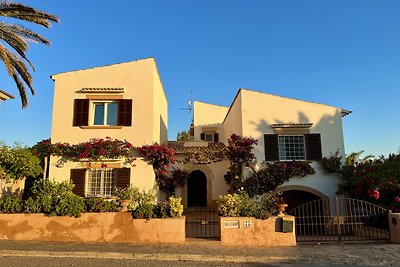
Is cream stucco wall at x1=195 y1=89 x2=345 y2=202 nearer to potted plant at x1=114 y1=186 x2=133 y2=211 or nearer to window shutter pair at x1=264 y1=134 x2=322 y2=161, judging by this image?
window shutter pair at x1=264 y1=134 x2=322 y2=161

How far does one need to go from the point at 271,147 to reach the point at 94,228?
29.0ft

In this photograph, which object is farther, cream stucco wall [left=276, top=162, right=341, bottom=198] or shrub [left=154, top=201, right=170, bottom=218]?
cream stucco wall [left=276, top=162, right=341, bottom=198]

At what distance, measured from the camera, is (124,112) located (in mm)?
14922

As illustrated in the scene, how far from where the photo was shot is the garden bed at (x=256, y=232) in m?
10.9

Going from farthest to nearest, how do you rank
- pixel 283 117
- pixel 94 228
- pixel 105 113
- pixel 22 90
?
pixel 283 117 < pixel 105 113 < pixel 22 90 < pixel 94 228

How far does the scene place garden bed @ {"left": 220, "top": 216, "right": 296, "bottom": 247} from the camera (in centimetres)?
1088

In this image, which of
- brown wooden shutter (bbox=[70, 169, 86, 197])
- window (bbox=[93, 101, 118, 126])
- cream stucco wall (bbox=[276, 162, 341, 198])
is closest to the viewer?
brown wooden shutter (bbox=[70, 169, 86, 197])

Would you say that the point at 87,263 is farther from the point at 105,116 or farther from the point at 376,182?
the point at 376,182

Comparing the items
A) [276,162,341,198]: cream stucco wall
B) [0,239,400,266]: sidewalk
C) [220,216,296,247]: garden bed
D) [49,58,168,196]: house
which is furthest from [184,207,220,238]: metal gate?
[276,162,341,198]: cream stucco wall

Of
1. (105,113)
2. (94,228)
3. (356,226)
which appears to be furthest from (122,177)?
(356,226)

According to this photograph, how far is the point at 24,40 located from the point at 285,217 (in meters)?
12.3

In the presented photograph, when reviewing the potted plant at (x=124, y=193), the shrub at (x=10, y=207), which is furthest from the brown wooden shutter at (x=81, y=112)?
the shrub at (x=10, y=207)

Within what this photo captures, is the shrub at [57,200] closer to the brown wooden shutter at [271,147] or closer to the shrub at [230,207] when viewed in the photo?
the shrub at [230,207]

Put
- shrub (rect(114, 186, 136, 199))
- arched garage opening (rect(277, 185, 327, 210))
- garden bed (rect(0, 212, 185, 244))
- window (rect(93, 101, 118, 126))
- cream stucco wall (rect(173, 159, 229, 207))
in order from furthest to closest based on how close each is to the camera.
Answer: cream stucco wall (rect(173, 159, 229, 207)), arched garage opening (rect(277, 185, 327, 210)), window (rect(93, 101, 118, 126)), shrub (rect(114, 186, 136, 199)), garden bed (rect(0, 212, 185, 244))
